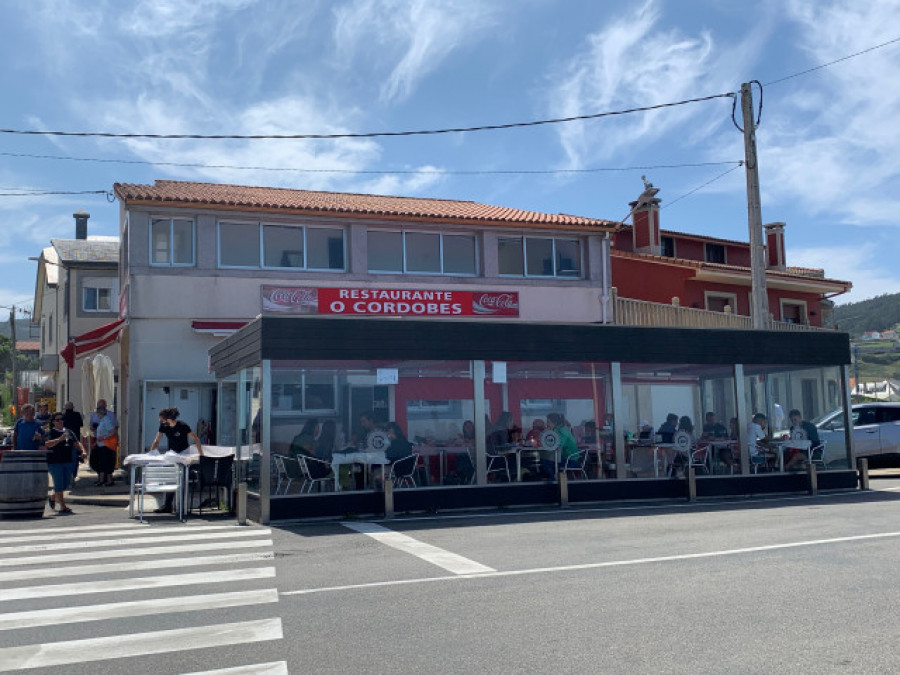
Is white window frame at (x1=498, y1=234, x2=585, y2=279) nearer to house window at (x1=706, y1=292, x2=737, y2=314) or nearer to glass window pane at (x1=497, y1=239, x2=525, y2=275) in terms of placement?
glass window pane at (x1=497, y1=239, x2=525, y2=275)

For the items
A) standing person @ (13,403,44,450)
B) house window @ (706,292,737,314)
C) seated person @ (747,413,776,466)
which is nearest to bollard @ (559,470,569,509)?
seated person @ (747,413,776,466)

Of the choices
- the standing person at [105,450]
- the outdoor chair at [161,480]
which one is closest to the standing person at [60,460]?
the outdoor chair at [161,480]

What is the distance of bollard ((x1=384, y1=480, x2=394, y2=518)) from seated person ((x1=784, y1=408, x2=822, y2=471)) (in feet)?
25.9

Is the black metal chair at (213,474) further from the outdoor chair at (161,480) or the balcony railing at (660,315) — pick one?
the balcony railing at (660,315)

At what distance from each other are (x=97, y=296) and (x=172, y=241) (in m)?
12.9

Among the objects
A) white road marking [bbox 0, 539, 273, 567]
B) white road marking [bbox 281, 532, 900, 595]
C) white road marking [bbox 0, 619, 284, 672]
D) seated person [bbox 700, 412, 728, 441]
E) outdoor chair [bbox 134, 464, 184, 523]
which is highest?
seated person [bbox 700, 412, 728, 441]

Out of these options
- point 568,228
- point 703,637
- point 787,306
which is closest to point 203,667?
point 703,637

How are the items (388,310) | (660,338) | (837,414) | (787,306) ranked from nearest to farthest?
1. (660,338)
2. (837,414)
3. (388,310)
4. (787,306)

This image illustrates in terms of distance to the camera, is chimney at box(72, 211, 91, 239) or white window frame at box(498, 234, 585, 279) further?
chimney at box(72, 211, 91, 239)

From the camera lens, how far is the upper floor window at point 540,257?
2656cm

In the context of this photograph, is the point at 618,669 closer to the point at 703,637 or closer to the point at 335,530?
the point at 703,637

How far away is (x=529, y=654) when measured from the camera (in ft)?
19.7

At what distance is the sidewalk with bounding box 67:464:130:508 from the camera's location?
17.5 m

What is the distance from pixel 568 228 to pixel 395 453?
13.4m
